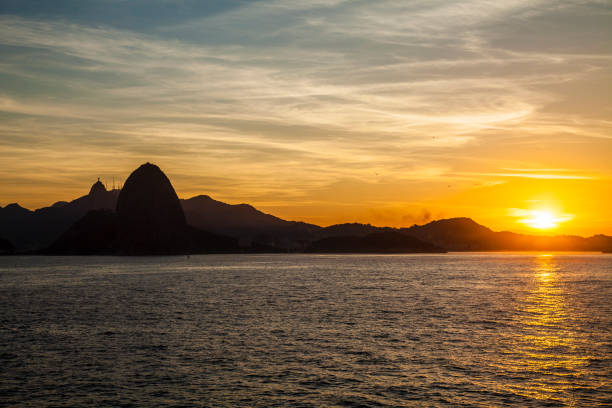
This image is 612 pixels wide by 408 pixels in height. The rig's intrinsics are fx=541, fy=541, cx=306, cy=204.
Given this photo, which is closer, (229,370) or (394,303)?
(229,370)

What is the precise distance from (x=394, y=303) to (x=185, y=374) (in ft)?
176

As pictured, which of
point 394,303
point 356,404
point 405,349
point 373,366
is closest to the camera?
point 356,404

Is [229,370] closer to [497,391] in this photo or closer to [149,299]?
[497,391]

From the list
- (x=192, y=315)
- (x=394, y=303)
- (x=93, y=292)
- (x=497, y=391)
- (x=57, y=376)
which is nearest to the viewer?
(x=497, y=391)

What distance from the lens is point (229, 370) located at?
3878cm

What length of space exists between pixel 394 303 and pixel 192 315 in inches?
1302

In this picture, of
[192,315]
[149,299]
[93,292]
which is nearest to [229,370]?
[192,315]

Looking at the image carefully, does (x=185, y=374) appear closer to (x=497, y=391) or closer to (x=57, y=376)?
(x=57, y=376)

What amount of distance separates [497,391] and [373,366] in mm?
9489

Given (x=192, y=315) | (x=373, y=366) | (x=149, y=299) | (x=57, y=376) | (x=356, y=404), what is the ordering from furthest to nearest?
1. (x=149, y=299)
2. (x=192, y=315)
3. (x=373, y=366)
4. (x=57, y=376)
5. (x=356, y=404)

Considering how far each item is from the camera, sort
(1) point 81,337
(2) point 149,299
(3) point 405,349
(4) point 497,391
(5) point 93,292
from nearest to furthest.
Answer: (4) point 497,391 < (3) point 405,349 < (1) point 81,337 < (2) point 149,299 < (5) point 93,292

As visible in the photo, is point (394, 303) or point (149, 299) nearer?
point (394, 303)

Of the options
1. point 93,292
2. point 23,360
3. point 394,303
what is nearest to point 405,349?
point 23,360

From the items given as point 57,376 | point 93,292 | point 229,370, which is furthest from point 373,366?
point 93,292
